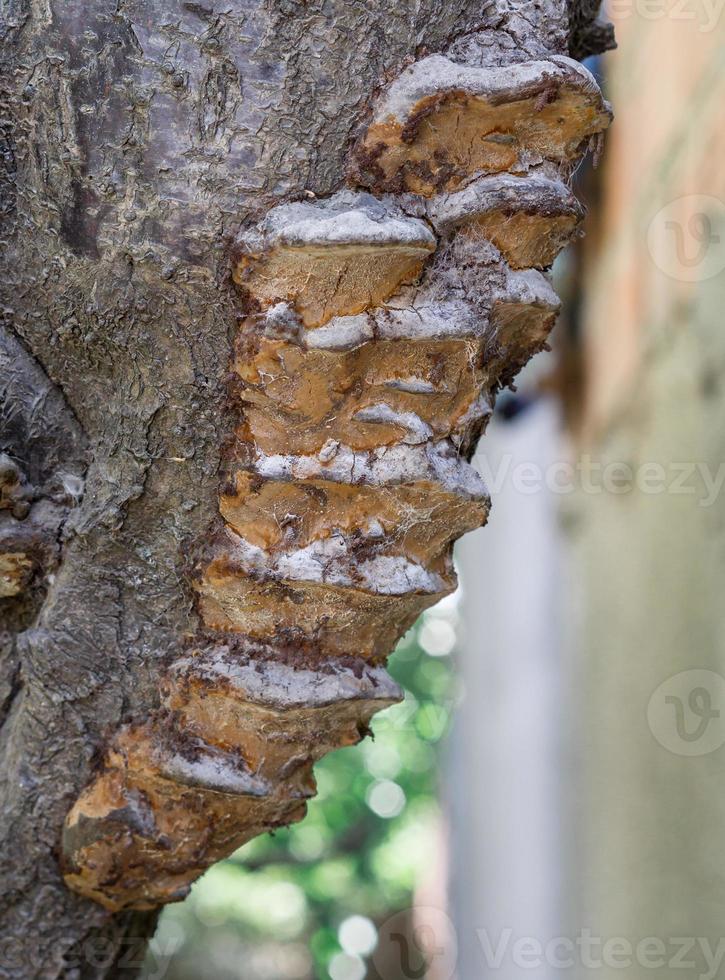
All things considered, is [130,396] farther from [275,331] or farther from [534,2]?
[534,2]

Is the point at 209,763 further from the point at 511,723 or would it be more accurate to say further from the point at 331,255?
the point at 511,723

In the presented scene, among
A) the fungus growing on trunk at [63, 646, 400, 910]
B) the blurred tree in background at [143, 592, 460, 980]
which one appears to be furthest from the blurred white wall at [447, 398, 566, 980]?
the fungus growing on trunk at [63, 646, 400, 910]

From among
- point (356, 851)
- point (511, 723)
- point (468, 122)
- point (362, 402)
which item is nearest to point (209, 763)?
point (362, 402)

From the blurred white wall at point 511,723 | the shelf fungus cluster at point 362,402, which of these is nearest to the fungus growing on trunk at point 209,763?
the shelf fungus cluster at point 362,402

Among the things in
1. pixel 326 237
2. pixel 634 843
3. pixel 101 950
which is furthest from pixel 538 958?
pixel 326 237

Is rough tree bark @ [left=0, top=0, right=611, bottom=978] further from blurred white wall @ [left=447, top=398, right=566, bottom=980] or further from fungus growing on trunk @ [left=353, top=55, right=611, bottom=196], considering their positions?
blurred white wall @ [left=447, top=398, right=566, bottom=980]

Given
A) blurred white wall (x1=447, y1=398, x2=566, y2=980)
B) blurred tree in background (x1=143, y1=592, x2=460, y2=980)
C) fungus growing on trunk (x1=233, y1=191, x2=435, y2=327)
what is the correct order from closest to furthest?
1. fungus growing on trunk (x1=233, y1=191, x2=435, y2=327)
2. blurred white wall (x1=447, y1=398, x2=566, y2=980)
3. blurred tree in background (x1=143, y1=592, x2=460, y2=980)
